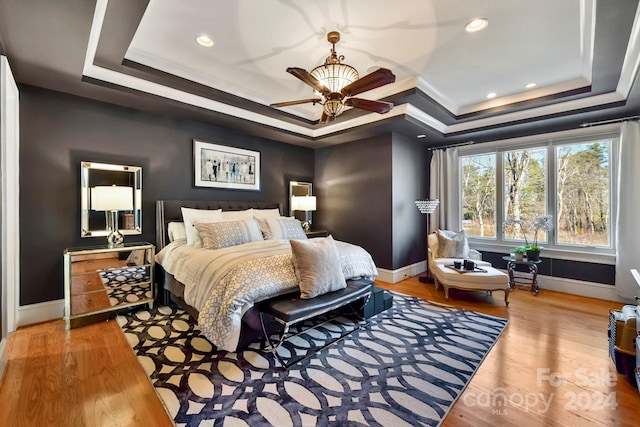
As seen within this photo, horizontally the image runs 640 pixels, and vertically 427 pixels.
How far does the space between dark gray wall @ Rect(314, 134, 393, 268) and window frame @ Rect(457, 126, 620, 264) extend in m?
1.71

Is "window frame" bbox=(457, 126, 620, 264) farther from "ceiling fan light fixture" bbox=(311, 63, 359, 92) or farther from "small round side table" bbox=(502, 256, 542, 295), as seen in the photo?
"ceiling fan light fixture" bbox=(311, 63, 359, 92)

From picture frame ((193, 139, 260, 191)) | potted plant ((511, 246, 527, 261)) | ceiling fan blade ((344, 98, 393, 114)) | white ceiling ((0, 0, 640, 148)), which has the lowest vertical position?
potted plant ((511, 246, 527, 261))

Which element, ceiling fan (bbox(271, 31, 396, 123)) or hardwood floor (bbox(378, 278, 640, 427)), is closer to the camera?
hardwood floor (bbox(378, 278, 640, 427))

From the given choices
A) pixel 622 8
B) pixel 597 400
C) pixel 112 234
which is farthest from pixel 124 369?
pixel 622 8

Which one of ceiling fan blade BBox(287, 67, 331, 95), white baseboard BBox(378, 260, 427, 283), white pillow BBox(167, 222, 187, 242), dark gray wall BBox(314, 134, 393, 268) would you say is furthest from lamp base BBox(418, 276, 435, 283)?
white pillow BBox(167, 222, 187, 242)

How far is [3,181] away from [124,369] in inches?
71.7

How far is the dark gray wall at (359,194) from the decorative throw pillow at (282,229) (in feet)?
4.57

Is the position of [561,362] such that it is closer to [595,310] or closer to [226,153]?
[595,310]

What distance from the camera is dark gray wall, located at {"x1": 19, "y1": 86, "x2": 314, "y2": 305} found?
117 inches

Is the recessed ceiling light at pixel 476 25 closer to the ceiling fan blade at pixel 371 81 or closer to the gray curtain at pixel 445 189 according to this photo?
the ceiling fan blade at pixel 371 81

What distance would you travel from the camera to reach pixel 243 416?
168 centimetres

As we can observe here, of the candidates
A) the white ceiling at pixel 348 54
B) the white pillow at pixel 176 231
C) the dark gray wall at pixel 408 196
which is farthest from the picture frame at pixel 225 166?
the dark gray wall at pixel 408 196

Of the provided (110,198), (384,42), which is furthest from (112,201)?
(384,42)

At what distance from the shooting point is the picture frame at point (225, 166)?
4.16 metres
